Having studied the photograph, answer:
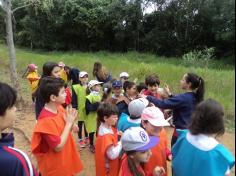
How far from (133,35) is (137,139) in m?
14.0

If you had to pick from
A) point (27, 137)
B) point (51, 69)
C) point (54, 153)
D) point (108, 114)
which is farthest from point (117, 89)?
point (27, 137)

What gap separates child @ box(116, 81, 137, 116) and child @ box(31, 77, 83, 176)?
1.18 meters

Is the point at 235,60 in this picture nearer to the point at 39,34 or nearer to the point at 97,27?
the point at 97,27

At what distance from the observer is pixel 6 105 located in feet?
5.40

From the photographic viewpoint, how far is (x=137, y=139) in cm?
226

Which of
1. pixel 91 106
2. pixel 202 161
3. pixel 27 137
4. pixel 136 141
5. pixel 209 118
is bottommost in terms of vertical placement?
pixel 27 137

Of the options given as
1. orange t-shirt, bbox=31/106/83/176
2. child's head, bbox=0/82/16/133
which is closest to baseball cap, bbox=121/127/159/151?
orange t-shirt, bbox=31/106/83/176

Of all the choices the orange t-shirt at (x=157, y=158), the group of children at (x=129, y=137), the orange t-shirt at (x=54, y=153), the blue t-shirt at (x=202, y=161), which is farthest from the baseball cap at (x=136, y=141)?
the orange t-shirt at (x=54, y=153)

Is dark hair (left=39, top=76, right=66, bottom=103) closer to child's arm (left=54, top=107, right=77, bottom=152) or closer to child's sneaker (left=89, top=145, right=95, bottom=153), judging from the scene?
child's arm (left=54, top=107, right=77, bottom=152)

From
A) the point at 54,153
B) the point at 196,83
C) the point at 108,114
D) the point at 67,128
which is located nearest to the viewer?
the point at 67,128

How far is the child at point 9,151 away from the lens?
156 centimetres

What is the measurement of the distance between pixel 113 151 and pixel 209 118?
1341mm

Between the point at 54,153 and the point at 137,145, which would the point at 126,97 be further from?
the point at 137,145

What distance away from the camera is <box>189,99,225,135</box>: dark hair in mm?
1482
